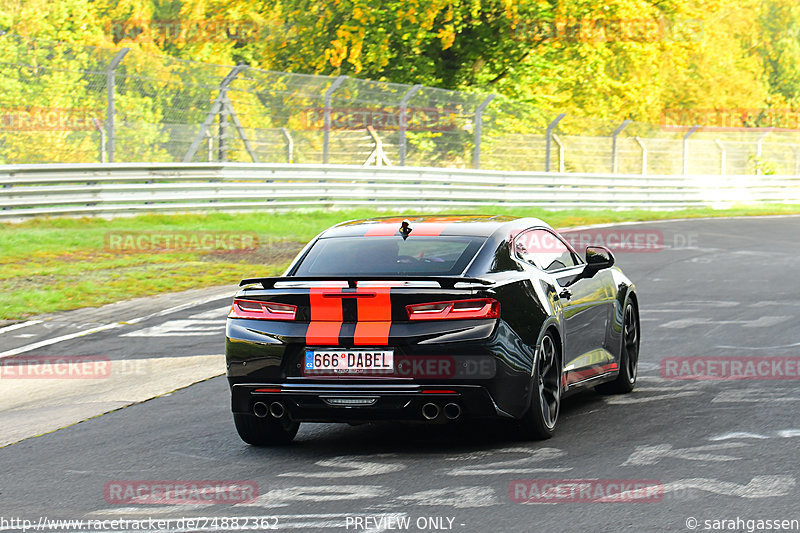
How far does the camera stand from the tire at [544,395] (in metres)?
7.08

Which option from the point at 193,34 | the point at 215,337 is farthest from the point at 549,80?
the point at 215,337

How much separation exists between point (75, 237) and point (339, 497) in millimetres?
13493

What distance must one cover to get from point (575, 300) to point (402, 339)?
5.87 ft

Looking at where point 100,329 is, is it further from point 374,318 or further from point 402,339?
point 402,339

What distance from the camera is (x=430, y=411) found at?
679 cm

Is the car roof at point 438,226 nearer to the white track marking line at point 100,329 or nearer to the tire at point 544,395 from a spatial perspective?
the tire at point 544,395

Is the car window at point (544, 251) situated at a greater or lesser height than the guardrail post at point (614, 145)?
greater

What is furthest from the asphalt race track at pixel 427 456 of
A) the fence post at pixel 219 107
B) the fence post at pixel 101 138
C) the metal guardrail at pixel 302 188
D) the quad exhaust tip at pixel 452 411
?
the fence post at pixel 219 107

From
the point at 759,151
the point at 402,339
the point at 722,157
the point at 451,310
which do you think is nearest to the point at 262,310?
the point at 402,339

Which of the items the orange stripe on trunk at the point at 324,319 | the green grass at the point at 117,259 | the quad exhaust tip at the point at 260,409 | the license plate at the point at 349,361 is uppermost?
the orange stripe on trunk at the point at 324,319

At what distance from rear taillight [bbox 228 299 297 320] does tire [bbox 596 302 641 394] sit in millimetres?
2952

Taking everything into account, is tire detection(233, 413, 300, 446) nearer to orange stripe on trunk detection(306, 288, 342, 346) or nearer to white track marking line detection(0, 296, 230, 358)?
orange stripe on trunk detection(306, 288, 342, 346)

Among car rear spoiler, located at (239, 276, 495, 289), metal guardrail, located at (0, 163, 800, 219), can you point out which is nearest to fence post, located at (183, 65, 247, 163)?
metal guardrail, located at (0, 163, 800, 219)

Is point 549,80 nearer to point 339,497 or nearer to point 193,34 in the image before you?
point 193,34
